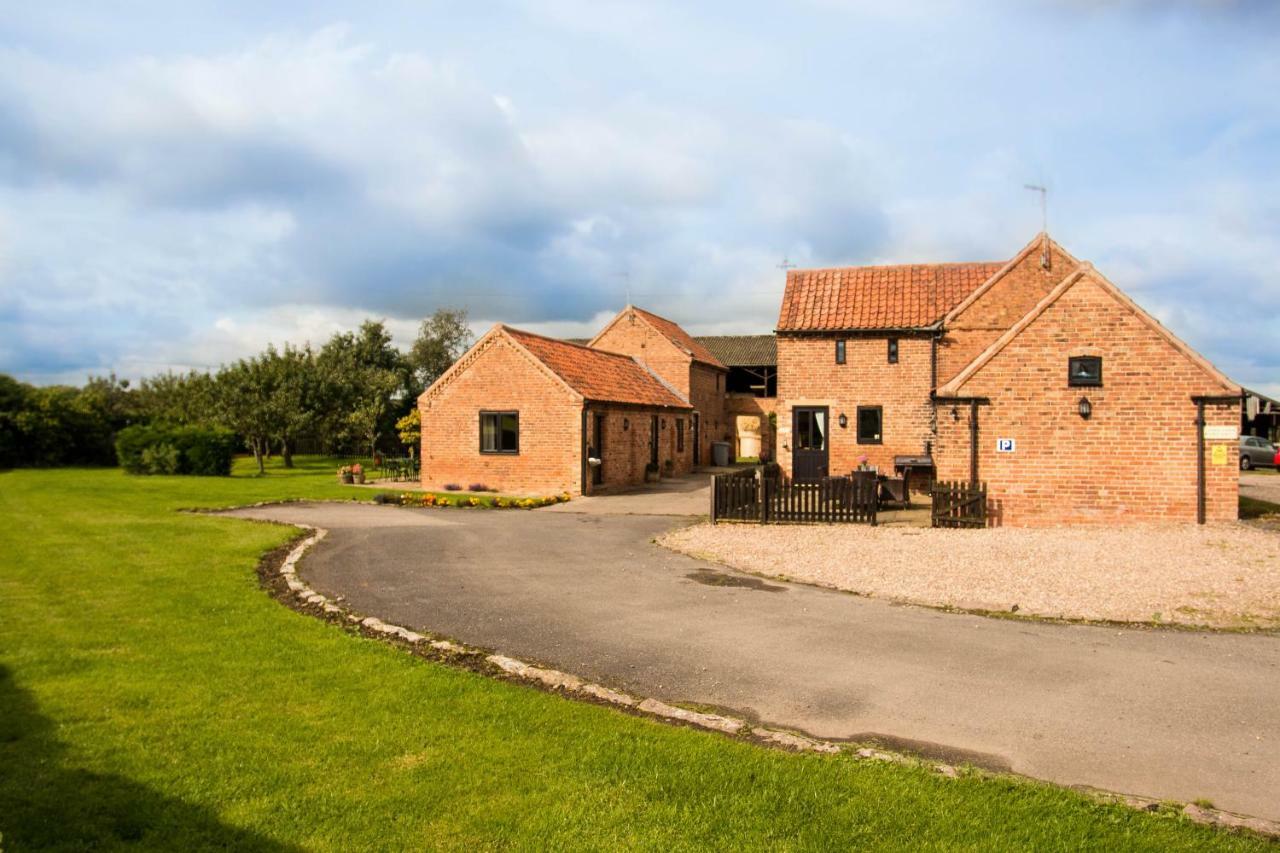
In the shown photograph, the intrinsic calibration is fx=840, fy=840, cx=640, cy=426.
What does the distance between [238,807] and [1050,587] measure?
10693 mm

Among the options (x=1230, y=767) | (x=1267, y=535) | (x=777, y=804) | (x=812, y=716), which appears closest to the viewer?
(x=777, y=804)

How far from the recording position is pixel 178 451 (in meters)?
36.9

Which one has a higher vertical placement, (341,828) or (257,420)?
(257,420)

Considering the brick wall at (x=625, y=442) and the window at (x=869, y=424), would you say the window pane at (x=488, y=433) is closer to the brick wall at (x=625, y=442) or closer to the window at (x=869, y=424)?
the brick wall at (x=625, y=442)

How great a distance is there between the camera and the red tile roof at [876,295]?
1096 inches

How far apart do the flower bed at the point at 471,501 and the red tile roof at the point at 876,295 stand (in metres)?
9.95

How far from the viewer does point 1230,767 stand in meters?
5.86

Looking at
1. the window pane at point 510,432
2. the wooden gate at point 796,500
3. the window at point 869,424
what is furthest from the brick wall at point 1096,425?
the window pane at point 510,432

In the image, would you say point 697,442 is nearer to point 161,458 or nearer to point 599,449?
point 599,449

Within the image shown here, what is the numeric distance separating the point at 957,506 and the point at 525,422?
15.3 m

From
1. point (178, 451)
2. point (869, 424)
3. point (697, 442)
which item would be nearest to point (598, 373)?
point (869, 424)

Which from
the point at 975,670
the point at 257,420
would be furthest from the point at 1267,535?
the point at 257,420

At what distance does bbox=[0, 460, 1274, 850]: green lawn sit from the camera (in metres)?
4.80

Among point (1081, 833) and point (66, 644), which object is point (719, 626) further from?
point (66, 644)
